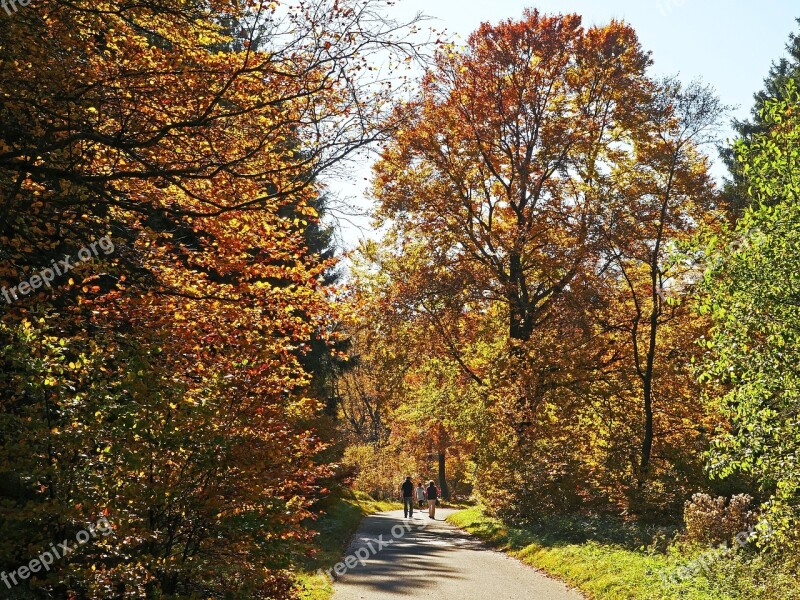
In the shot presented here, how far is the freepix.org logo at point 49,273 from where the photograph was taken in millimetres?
8203

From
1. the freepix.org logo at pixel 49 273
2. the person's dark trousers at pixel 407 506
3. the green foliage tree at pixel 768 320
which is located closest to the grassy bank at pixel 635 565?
the green foliage tree at pixel 768 320

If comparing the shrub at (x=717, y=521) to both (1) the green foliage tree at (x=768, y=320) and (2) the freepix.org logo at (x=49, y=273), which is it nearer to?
(1) the green foliage tree at (x=768, y=320)

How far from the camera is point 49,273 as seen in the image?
9008 millimetres

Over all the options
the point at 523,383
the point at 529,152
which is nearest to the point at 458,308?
the point at 523,383

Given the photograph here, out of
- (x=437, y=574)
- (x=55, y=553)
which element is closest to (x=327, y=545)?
(x=437, y=574)

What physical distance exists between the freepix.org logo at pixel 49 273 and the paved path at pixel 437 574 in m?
6.34

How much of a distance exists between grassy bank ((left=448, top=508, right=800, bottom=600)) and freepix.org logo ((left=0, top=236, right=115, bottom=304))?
857cm

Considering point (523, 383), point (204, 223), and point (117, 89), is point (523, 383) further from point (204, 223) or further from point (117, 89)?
point (117, 89)

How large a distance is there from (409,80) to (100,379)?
15.8ft

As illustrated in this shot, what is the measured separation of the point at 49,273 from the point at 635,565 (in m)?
10.2

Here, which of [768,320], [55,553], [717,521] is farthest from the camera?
[717,521]

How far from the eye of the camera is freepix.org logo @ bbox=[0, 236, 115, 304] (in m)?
8.20

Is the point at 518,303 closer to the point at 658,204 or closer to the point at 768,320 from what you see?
the point at 658,204

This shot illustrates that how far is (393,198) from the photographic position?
83.3ft
